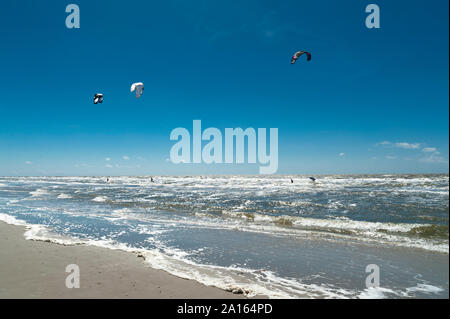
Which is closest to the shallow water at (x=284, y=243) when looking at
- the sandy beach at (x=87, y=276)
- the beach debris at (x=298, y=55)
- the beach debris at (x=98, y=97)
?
the sandy beach at (x=87, y=276)

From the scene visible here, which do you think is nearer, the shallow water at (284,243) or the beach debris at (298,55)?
the shallow water at (284,243)

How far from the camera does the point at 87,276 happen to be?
6254 mm

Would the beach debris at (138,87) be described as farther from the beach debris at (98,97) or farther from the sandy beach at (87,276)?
the sandy beach at (87,276)

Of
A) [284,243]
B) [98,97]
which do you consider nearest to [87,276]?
[284,243]

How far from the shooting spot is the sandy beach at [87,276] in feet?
17.5

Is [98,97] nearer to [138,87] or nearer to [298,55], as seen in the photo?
[138,87]

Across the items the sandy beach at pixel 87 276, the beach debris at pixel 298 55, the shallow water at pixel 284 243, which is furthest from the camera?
the beach debris at pixel 298 55

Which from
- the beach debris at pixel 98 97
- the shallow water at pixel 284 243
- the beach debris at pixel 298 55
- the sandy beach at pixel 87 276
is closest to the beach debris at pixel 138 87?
the beach debris at pixel 98 97

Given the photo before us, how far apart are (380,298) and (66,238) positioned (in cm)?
995

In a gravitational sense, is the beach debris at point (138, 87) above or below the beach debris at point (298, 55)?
below

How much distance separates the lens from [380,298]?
5195 mm

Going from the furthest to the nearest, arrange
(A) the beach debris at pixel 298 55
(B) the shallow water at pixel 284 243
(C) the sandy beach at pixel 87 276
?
(A) the beach debris at pixel 298 55
(B) the shallow water at pixel 284 243
(C) the sandy beach at pixel 87 276

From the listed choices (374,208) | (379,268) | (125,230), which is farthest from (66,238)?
(374,208)

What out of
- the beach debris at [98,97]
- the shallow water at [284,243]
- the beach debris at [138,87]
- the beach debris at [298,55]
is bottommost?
the shallow water at [284,243]
